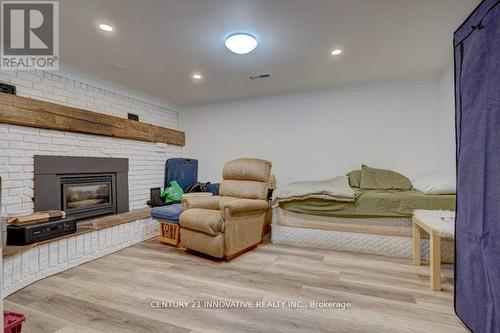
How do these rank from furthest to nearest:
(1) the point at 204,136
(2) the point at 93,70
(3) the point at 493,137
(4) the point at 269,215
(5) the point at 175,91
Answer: (1) the point at 204,136 → (5) the point at 175,91 → (4) the point at 269,215 → (2) the point at 93,70 → (3) the point at 493,137

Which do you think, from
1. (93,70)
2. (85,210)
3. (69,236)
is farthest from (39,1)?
(85,210)

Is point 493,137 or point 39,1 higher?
point 39,1

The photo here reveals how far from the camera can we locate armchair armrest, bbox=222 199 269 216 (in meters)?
2.34

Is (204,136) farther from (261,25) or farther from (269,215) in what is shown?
(261,25)

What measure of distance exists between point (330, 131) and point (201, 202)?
7.17 ft

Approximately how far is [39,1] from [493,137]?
286 cm

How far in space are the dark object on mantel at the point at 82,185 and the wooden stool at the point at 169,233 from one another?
773 millimetres

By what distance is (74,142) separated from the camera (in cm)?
277

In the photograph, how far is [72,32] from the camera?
2.00 meters

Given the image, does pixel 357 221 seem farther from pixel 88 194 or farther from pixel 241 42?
pixel 88 194

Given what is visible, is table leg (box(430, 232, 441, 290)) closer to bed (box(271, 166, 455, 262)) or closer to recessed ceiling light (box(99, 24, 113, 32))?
bed (box(271, 166, 455, 262))

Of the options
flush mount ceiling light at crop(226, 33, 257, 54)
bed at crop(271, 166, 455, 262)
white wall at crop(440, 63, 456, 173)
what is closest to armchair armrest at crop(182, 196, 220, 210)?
bed at crop(271, 166, 455, 262)

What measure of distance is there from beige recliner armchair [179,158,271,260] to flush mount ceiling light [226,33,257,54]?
4.07ft

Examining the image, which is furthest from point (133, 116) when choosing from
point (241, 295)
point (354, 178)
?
point (354, 178)
